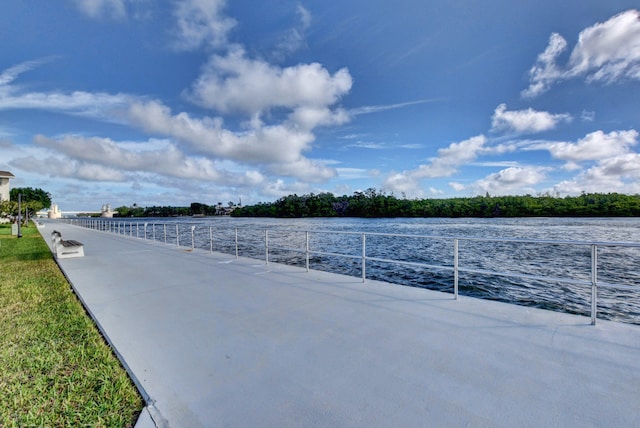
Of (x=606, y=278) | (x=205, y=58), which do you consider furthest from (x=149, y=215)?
(x=606, y=278)

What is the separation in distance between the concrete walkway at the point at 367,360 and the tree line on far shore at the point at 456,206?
59.9 meters

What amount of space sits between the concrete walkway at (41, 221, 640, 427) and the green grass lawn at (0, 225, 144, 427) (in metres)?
0.15

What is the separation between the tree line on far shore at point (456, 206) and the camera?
49000mm

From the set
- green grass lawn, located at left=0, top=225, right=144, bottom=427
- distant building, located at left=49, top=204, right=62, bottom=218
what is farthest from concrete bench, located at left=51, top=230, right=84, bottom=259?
distant building, located at left=49, top=204, right=62, bottom=218

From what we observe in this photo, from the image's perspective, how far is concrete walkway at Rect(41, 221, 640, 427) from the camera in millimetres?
1834

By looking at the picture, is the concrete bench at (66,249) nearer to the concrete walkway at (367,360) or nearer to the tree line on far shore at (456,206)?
the concrete walkway at (367,360)

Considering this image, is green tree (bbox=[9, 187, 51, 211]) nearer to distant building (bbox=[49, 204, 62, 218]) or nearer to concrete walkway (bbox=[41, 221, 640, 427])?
distant building (bbox=[49, 204, 62, 218])

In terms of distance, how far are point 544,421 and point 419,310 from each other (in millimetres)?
1913

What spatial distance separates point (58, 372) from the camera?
246cm

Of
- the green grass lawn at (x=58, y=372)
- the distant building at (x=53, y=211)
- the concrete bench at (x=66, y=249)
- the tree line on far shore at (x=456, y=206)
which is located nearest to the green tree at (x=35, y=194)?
the distant building at (x=53, y=211)

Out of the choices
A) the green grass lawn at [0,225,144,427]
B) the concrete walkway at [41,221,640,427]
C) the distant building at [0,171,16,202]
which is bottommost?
the green grass lawn at [0,225,144,427]

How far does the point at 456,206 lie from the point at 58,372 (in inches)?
2467

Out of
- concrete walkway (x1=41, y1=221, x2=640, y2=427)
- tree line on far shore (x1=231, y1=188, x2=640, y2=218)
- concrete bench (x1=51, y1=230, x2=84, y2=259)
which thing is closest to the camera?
concrete walkway (x1=41, y1=221, x2=640, y2=427)

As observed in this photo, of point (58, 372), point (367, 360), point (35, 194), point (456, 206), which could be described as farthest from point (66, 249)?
point (35, 194)
